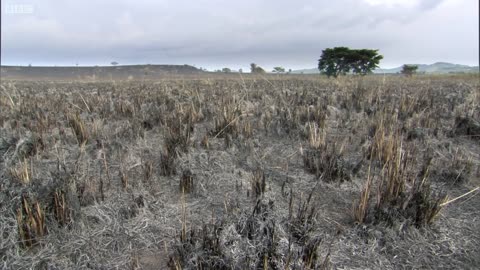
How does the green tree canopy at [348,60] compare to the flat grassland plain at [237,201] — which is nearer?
the flat grassland plain at [237,201]

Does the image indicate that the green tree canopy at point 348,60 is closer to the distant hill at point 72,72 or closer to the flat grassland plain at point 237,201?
the distant hill at point 72,72

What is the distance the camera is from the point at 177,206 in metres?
2.38

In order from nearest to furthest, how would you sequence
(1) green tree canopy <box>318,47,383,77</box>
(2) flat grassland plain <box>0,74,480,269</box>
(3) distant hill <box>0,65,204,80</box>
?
1. (2) flat grassland plain <box>0,74,480,269</box>
2. (1) green tree canopy <box>318,47,383,77</box>
3. (3) distant hill <box>0,65,204,80</box>

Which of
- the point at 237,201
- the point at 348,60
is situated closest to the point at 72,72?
the point at 348,60

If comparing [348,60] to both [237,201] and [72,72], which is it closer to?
[237,201]

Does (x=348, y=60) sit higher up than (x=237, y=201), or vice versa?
(x=348, y=60)

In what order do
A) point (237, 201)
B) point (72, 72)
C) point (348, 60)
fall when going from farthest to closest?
point (72, 72) → point (348, 60) → point (237, 201)

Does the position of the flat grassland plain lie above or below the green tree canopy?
below

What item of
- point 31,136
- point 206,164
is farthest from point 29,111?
point 206,164

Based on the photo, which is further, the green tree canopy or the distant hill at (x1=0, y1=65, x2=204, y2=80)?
the distant hill at (x1=0, y1=65, x2=204, y2=80)

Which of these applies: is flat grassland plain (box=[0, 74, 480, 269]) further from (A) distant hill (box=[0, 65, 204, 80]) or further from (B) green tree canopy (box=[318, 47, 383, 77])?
(A) distant hill (box=[0, 65, 204, 80])

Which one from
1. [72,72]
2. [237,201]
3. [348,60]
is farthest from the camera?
[72,72]

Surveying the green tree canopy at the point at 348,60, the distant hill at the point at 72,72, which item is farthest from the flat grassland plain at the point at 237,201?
the distant hill at the point at 72,72

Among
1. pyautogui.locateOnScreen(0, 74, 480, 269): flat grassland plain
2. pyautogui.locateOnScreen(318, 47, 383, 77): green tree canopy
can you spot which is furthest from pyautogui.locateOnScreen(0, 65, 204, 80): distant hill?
pyautogui.locateOnScreen(0, 74, 480, 269): flat grassland plain
